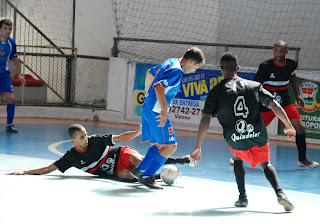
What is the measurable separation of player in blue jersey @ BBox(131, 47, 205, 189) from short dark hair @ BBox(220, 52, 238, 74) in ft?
2.33

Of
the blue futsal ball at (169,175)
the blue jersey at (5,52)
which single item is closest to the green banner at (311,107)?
the blue futsal ball at (169,175)

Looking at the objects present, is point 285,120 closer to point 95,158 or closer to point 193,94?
point 95,158

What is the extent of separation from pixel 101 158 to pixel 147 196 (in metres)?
1.07

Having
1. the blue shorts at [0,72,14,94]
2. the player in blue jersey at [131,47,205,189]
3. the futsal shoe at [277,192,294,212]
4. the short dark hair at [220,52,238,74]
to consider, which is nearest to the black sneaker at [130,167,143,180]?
the player in blue jersey at [131,47,205,189]

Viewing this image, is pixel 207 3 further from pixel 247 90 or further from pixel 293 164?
pixel 247 90

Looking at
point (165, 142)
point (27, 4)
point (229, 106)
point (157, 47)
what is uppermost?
point (27, 4)

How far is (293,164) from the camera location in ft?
29.3

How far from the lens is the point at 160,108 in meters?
6.04

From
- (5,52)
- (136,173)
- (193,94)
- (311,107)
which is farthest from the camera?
(193,94)

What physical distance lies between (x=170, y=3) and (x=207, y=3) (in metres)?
1.10

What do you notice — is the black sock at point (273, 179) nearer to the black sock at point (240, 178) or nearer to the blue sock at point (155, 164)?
the black sock at point (240, 178)

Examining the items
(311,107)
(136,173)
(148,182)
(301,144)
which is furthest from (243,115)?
(311,107)

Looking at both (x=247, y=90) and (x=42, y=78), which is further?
(x=42, y=78)

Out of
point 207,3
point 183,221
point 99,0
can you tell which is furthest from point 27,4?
point 183,221
